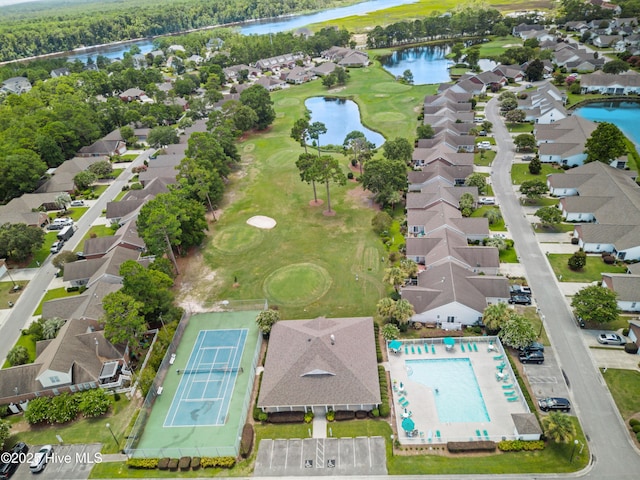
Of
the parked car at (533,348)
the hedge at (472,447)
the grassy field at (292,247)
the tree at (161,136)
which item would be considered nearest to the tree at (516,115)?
the grassy field at (292,247)

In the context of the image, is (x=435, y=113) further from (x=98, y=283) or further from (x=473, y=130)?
(x=98, y=283)

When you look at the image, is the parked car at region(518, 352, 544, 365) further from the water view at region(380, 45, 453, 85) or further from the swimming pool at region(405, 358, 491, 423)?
the water view at region(380, 45, 453, 85)

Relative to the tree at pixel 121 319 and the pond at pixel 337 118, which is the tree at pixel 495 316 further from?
the pond at pixel 337 118

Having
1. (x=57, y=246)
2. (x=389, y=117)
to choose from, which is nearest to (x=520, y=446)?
(x=57, y=246)

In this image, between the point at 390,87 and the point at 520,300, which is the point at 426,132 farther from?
the point at 520,300

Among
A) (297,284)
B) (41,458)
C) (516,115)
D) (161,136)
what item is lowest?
(297,284)

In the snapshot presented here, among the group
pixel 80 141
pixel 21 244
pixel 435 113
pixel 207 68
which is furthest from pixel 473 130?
pixel 207 68
